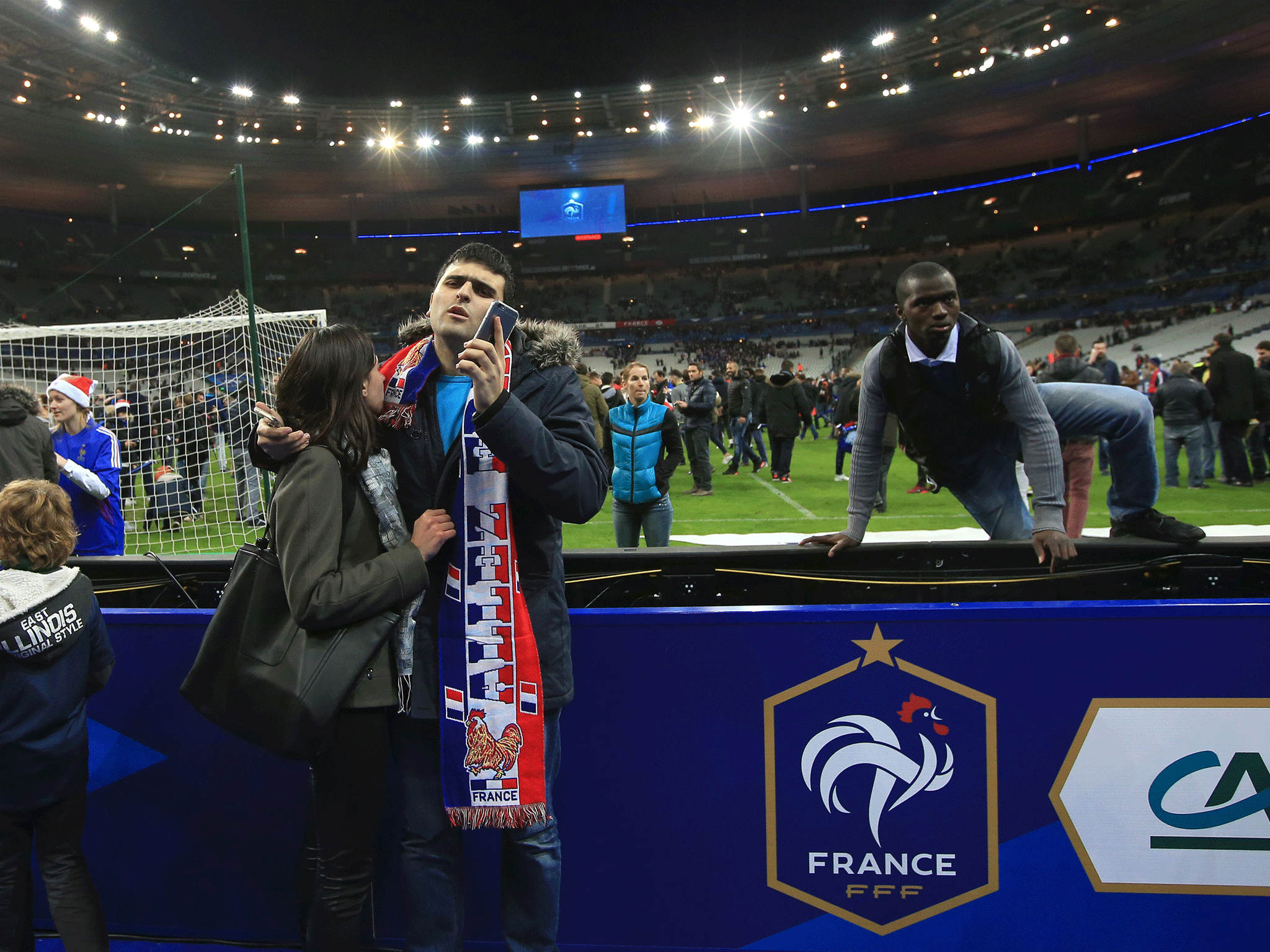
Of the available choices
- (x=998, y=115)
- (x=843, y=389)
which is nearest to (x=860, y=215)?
(x=998, y=115)

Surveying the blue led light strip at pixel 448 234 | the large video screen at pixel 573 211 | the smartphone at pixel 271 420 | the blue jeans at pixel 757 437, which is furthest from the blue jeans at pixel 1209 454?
the blue led light strip at pixel 448 234

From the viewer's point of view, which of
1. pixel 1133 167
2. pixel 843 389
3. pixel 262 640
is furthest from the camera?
pixel 1133 167

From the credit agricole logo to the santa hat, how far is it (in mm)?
5947

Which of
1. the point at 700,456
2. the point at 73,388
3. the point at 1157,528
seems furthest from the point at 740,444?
the point at 1157,528

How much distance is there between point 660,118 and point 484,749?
36634 mm

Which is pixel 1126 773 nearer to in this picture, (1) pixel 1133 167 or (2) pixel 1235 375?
(2) pixel 1235 375

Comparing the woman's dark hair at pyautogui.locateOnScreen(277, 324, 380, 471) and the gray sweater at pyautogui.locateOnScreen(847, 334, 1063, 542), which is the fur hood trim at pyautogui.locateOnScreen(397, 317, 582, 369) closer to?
the woman's dark hair at pyautogui.locateOnScreen(277, 324, 380, 471)

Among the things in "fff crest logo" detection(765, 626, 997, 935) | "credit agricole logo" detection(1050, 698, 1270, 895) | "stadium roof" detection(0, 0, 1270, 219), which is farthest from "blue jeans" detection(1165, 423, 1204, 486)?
"stadium roof" detection(0, 0, 1270, 219)

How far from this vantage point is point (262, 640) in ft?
5.43

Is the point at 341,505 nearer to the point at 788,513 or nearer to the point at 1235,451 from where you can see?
the point at 788,513

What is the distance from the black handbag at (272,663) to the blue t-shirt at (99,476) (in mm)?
4404

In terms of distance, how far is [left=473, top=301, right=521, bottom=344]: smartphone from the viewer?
171 cm

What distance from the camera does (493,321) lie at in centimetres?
173

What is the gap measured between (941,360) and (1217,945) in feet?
6.15
